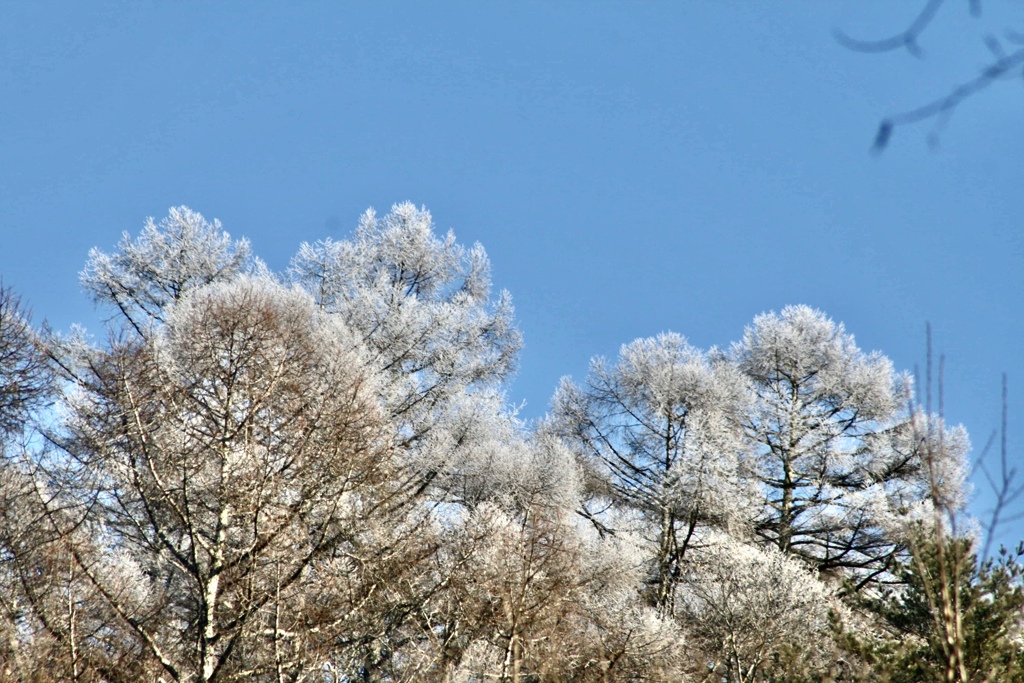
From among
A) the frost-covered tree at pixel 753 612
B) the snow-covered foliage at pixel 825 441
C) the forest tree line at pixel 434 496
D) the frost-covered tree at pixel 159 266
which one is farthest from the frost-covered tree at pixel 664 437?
the frost-covered tree at pixel 159 266

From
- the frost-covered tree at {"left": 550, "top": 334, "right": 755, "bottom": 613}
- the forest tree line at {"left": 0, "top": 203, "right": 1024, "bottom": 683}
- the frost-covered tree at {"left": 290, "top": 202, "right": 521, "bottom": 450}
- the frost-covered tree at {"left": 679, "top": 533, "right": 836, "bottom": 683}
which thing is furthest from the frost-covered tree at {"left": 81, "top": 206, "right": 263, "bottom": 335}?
the frost-covered tree at {"left": 679, "top": 533, "right": 836, "bottom": 683}

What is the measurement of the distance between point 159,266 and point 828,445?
15130 mm

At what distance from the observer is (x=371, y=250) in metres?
21.0

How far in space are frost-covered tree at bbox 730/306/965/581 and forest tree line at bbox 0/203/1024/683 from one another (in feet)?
0.25

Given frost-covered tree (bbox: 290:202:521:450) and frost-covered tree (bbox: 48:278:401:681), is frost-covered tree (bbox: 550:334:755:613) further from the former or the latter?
frost-covered tree (bbox: 48:278:401:681)

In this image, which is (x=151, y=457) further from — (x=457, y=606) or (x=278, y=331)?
(x=457, y=606)

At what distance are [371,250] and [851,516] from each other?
12064mm

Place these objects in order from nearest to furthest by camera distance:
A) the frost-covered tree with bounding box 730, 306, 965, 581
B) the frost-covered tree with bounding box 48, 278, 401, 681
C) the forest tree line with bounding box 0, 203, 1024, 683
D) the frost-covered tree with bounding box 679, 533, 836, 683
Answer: the frost-covered tree with bounding box 48, 278, 401, 681, the forest tree line with bounding box 0, 203, 1024, 683, the frost-covered tree with bounding box 679, 533, 836, 683, the frost-covered tree with bounding box 730, 306, 965, 581

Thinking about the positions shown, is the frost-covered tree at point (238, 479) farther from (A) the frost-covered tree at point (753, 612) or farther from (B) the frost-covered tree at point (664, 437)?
(B) the frost-covered tree at point (664, 437)

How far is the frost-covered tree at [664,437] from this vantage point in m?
18.7

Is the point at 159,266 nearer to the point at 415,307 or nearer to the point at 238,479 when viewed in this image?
the point at 415,307

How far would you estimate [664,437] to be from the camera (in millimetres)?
20453

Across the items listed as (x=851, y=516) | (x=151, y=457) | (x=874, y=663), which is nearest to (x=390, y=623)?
(x=151, y=457)

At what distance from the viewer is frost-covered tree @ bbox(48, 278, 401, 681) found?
26.0 ft
